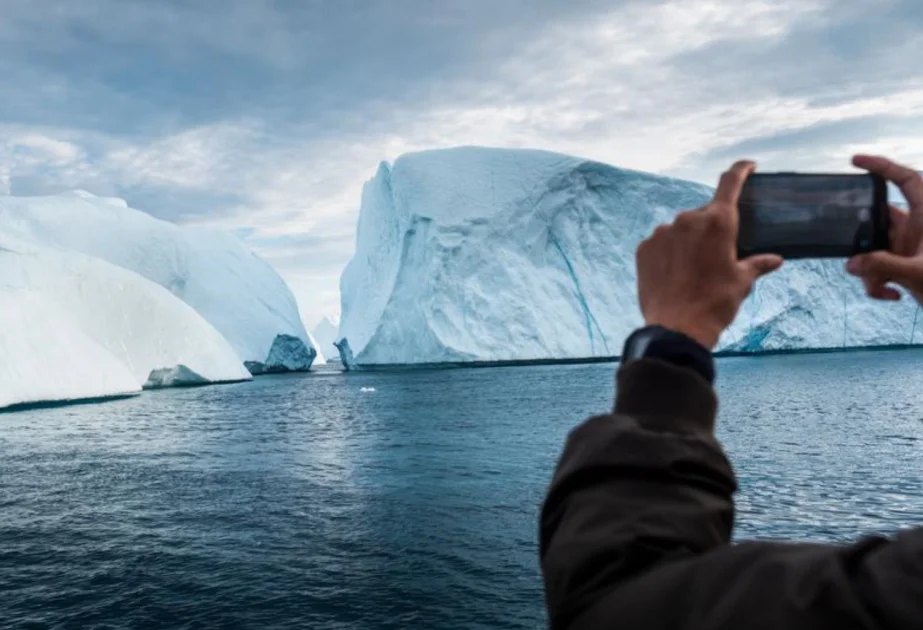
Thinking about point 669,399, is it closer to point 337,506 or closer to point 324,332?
point 337,506

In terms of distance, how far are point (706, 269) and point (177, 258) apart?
6181 centimetres

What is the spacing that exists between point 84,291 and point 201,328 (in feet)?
22.0

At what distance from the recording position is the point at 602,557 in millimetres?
812

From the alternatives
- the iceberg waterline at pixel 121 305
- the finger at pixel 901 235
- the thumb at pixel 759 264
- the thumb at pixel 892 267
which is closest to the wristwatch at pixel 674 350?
the thumb at pixel 759 264

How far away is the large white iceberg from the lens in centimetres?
4244

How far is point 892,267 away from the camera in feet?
3.21

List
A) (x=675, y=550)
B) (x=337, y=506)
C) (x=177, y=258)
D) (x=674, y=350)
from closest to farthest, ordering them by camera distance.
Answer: (x=675, y=550) < (x=674, y=350) < (x=337, y=506) < (x=177, y=258)

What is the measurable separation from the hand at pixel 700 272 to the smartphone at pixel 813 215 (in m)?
0.11

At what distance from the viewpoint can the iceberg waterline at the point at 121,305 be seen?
3081 cm

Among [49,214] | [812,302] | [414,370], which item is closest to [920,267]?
[812,302]

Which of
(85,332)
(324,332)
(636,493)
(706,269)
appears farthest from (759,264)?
(324,332)

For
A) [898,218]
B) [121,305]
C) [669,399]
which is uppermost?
[121,305]

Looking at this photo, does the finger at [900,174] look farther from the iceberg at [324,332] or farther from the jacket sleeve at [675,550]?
the iceberg at [324,332]

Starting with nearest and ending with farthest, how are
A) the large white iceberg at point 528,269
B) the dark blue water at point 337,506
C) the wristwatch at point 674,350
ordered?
the wristwatch at point 674,350, the dark blue water at point 337,506, the large white iceberg at point 528,269
